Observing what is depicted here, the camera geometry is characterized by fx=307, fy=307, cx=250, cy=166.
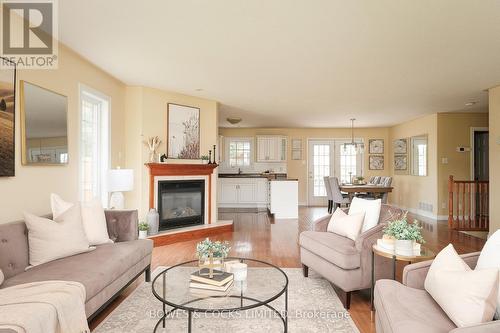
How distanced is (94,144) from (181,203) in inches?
69.8

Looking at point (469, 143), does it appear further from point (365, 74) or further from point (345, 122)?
point (365, 74)

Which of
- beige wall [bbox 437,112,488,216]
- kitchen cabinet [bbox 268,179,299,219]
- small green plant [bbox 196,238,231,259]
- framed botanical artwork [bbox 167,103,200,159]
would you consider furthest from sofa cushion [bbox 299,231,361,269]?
beige wall [bbox 437,112,488,216]

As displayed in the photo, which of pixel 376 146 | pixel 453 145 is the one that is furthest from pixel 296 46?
pixel 376 146

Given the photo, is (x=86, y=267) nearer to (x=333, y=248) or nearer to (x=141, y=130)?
(x=333, y=248)

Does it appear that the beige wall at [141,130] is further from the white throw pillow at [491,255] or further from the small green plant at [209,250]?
the white throw pillow at [491,255]

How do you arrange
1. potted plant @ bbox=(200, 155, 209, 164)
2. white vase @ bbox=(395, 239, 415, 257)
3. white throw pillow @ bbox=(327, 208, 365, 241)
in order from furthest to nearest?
potted plant @ bbox=(200, 155, 209, 164) < white throw pillow @ bbox=(327, 208, 365, 241) < white vase @ bbox=(395, 239, 415, 257)

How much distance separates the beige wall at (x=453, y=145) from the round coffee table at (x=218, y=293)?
6240 mm

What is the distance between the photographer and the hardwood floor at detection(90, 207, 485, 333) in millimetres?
2719

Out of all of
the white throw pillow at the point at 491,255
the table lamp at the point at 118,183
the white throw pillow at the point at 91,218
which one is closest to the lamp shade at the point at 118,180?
the table lamp at the point at 118,183

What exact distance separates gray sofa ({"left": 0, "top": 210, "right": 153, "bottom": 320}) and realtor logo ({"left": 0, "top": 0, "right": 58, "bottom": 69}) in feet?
4.99

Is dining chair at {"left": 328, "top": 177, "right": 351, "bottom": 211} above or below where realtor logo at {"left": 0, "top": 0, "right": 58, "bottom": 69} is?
below

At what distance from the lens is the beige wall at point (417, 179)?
7.16m

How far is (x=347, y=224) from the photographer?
313cm

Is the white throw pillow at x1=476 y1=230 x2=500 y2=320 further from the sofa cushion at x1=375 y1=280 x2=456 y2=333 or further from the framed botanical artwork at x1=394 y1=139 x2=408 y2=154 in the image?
the framed botanical artwork at x1=394 y1=139 x2=408 y2=154
